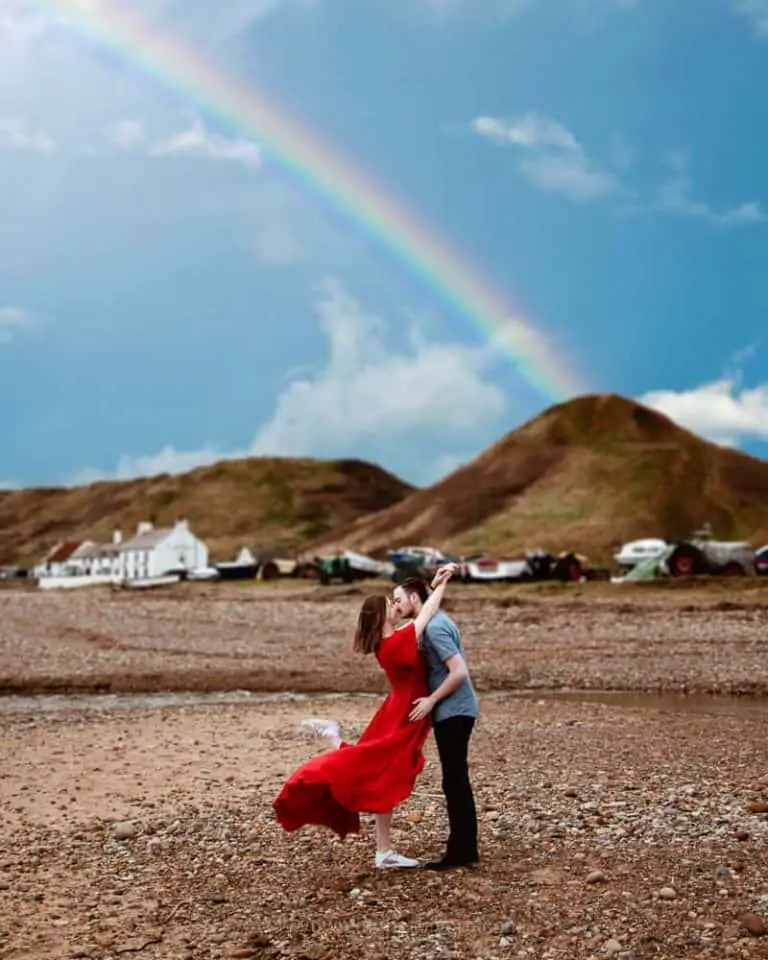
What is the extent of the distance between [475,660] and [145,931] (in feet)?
86.7

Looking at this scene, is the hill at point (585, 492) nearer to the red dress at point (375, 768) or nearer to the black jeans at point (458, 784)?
the black jeans at point (458, 784)

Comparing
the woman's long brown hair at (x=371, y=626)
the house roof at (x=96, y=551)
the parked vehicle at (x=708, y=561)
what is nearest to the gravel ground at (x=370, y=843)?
the woman's long brown hair at (x=371, y=626)

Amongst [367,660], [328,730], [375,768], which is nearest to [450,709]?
[375,768]

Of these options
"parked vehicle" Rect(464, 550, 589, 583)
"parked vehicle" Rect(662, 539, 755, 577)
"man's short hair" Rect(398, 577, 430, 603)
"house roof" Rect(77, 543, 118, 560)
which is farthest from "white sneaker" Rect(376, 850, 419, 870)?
"house roof" Rect(77, 543, 118, 560)

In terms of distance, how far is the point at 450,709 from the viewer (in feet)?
31.8

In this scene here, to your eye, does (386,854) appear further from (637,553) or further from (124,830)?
(637,553)

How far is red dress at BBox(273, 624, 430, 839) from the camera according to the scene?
938 centimetres

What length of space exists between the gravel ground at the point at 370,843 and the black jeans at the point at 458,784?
23 cm

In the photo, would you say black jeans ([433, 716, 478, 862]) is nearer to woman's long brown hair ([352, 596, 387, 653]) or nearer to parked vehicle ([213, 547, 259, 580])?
woman's long brown hair ([352, 596, 387, 653])

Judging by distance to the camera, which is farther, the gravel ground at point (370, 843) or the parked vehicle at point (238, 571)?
the parked vehicle at point (238, 571)

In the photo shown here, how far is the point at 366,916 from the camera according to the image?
8.83 metres

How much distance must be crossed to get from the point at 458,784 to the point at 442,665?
1051mm

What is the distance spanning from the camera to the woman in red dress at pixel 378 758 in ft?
30.8

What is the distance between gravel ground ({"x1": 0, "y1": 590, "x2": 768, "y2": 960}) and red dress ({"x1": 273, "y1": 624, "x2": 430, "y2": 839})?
67 centimetres
